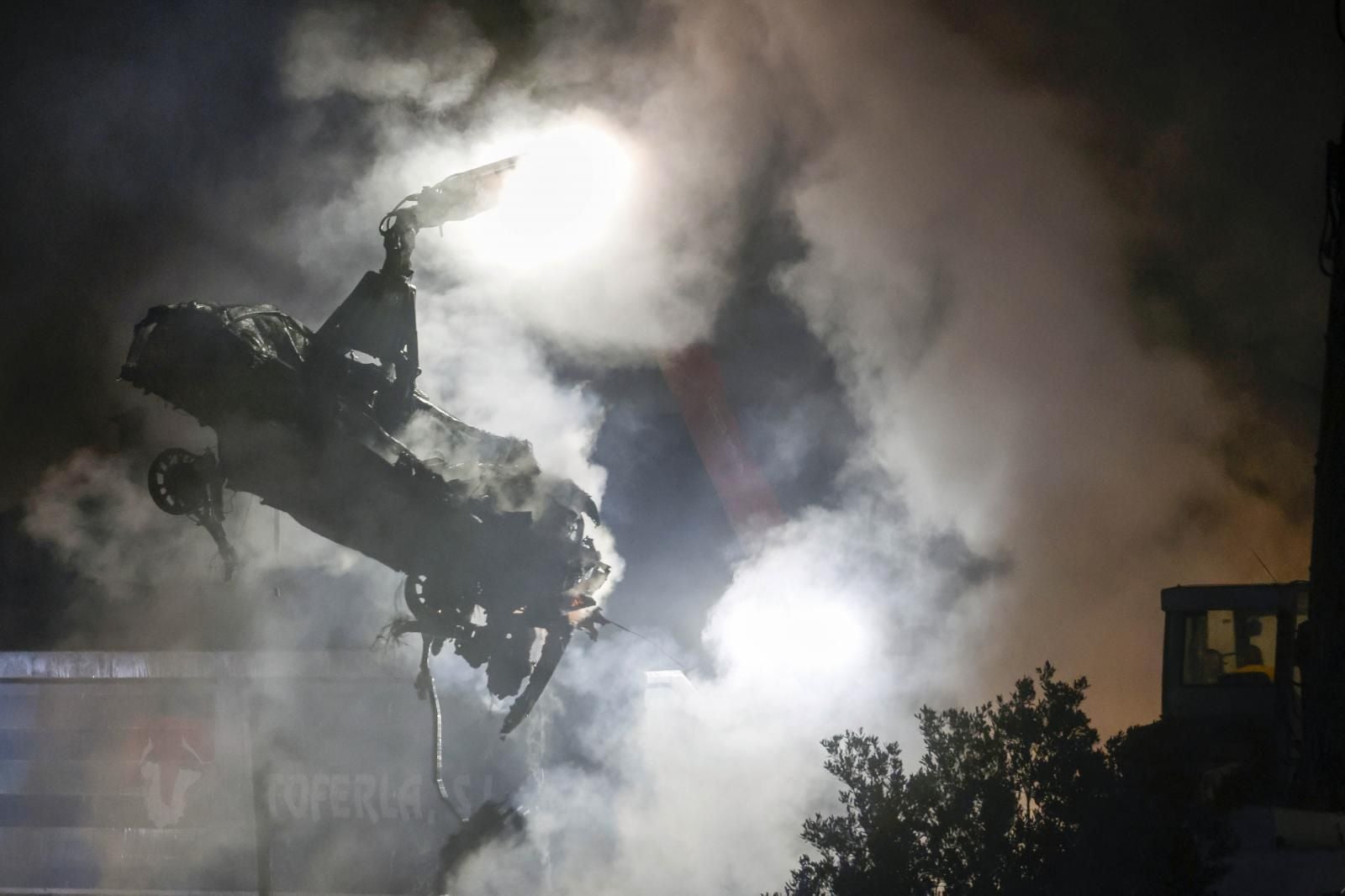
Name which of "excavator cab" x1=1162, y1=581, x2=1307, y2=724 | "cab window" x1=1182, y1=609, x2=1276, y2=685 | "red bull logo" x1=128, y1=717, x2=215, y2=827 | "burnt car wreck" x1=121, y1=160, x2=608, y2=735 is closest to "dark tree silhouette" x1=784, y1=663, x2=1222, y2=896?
"excavator cab" x1=1162, y1=581, x2=1307, y2=724

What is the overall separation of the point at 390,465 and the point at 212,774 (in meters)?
15.0

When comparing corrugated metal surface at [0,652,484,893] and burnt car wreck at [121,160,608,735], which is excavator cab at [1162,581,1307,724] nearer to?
burnt car wreck at [121,160,608,735]

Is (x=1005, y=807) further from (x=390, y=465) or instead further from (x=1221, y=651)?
(x=390, y=465)

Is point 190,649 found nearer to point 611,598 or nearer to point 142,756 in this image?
point 142,756

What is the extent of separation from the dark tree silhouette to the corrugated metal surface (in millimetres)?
10646

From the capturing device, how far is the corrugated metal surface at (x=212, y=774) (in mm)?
21359

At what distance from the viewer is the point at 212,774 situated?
72.9 feet

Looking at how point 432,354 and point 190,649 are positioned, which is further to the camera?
Answer: point 190,649

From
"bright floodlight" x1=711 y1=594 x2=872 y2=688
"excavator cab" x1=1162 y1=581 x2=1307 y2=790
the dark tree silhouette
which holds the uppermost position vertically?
"bright floodlight" x1=711 y1=594 x2=872 y2=688

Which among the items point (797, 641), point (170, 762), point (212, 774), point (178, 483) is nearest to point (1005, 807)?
point (178, 483)

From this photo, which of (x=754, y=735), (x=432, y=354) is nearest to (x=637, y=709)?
(x=754, y=735)

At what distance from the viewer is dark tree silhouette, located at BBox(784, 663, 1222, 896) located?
11266 mm

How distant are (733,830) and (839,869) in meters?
9.88

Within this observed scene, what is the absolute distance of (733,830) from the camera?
21562mm
